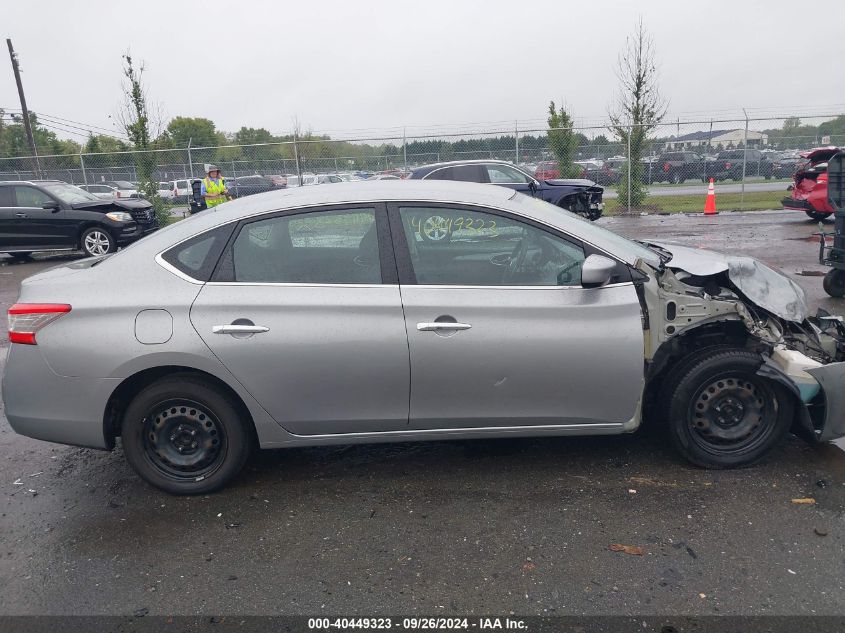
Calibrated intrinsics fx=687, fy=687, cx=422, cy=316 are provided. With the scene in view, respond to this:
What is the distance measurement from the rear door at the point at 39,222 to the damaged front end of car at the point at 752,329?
13.5m

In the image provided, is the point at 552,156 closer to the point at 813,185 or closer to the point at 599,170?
the point at 599,170

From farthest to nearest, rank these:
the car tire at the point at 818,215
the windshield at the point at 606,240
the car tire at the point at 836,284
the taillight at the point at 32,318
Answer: the car tire at the point at 818,215 < the car tire at the point at 836,284 < the windshield at the point at 606,240 < the taillight at the point at 32,318

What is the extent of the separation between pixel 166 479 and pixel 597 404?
248 centimetres

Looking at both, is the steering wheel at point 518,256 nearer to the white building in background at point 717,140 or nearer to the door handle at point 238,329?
the door handle at point 238,329

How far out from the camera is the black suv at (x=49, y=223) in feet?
46.7

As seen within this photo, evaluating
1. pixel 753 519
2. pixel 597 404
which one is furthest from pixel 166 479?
pixel 753 519

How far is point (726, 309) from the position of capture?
3871 mm

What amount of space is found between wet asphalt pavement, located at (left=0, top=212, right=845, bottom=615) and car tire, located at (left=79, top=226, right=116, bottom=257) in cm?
1069

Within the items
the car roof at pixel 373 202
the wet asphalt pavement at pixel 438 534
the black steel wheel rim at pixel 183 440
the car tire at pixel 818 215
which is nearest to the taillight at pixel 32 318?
the car roof at pixel 373 202

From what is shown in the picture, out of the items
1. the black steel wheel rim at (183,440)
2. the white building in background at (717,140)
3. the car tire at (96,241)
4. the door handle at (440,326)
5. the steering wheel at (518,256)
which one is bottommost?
the black steel wheel rim at (183,440)

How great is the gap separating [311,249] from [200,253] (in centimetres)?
62

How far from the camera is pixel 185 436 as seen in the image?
392 cm

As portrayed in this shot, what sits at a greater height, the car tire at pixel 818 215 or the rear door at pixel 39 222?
the rear door at pixel 39 222

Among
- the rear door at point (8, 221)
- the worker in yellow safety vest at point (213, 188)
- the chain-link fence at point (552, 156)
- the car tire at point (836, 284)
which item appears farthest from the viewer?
the chain-link fence at point (552, 156)
